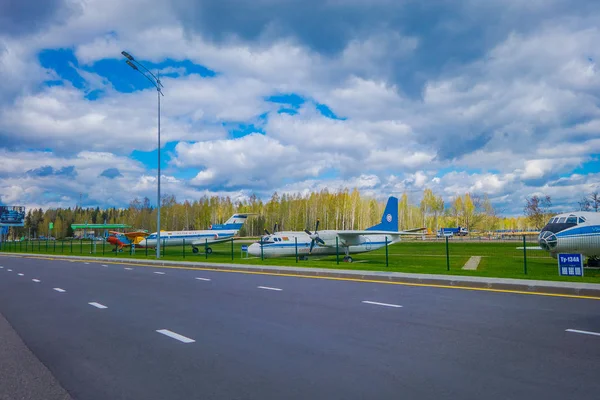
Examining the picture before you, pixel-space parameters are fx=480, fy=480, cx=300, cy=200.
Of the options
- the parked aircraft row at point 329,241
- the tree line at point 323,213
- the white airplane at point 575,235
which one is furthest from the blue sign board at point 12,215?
the white airplane at point 575,235

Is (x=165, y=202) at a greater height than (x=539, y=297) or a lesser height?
greater

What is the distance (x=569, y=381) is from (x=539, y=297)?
7810mm

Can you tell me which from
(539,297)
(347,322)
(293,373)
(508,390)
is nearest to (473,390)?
(508,390)

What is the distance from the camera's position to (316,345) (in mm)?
7066

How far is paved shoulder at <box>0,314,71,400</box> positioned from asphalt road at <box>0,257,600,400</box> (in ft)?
0.45

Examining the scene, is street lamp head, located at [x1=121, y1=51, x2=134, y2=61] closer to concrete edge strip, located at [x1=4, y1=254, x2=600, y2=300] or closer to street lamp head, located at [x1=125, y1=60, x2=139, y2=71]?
street lamp head, located at [x1=125, y1=60, x2=139, y2=71]

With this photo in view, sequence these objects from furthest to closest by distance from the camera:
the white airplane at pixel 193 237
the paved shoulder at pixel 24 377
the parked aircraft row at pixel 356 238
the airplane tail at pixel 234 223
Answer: the airplane tail at pixel 234 223, the white airplane at pixel 193 237, the parked aircraft row at pixel 356 238, the paved shoulder at pixel 24 377

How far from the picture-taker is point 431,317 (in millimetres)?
9398

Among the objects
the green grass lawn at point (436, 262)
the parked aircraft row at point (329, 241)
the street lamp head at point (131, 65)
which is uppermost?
the street lamp head at point (131, 65)

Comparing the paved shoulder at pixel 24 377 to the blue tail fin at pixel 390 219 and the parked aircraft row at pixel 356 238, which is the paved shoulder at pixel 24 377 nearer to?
the parked aircraft row at pixel 356 238

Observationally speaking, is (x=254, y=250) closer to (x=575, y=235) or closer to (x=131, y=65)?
(x=131, y=65)

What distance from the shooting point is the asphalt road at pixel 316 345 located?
5.15 metres

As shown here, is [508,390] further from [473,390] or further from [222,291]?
[222,291]

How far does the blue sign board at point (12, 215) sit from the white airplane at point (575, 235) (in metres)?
106
